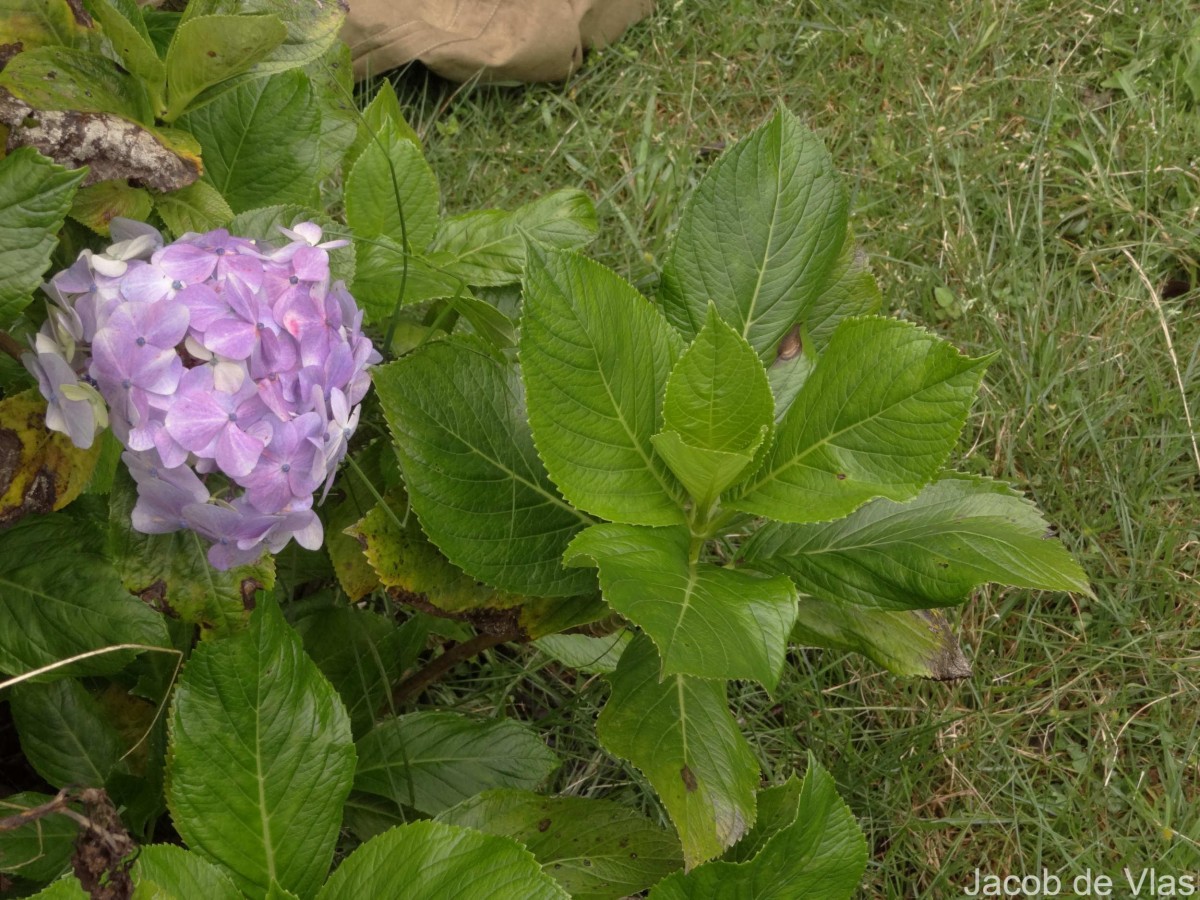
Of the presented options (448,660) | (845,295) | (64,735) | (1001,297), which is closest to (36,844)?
(64,735)

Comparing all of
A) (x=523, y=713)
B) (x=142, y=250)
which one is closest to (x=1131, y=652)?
(x=523, y=713)

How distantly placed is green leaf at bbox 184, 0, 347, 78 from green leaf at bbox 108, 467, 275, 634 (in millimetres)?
497

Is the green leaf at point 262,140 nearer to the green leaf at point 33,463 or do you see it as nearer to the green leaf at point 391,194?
the green leaf at point 391,194

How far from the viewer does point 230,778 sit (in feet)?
4.25

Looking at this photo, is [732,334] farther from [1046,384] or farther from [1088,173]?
[1088,173]

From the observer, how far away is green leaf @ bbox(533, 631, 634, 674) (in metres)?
1.95

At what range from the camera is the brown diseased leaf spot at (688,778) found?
1361 millimetres

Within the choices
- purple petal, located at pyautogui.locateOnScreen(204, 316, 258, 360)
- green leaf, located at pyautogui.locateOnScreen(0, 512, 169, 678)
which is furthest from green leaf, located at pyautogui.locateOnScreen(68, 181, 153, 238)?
green leaf, located at pyautogui.locateOnScreen(0, 512, 169, 678)

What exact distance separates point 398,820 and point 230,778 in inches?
17.8

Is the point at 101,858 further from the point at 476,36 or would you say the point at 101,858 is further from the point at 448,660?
the point at 476,36

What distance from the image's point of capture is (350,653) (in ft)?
5.80

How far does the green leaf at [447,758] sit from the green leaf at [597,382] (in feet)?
1.74

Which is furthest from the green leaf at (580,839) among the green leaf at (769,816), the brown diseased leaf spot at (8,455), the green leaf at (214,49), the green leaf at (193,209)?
the green leaf at (214,49)

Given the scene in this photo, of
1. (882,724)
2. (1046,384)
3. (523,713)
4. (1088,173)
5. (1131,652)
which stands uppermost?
(1088,173)
